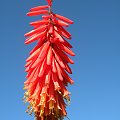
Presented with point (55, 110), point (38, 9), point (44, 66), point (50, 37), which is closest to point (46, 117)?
point (55, 110)

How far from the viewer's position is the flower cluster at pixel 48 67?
1119 cm

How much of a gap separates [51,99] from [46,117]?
0.51m

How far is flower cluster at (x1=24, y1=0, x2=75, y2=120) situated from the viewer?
1119cm

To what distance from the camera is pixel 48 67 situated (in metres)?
11.7

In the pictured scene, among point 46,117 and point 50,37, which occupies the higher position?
point 50,37

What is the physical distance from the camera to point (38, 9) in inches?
484

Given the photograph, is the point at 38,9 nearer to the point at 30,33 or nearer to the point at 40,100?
the point at 30,33

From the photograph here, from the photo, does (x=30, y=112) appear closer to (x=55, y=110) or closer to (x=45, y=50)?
(x=55, y=110)

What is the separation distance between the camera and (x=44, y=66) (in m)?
11.6

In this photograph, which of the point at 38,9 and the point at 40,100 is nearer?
the point at 40,100

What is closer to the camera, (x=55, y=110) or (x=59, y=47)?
(x=55, y=110)

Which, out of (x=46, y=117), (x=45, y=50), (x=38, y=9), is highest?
(x=38, y=9)

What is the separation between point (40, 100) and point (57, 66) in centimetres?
107

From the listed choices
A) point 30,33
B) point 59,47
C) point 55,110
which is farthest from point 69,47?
point 55,110
